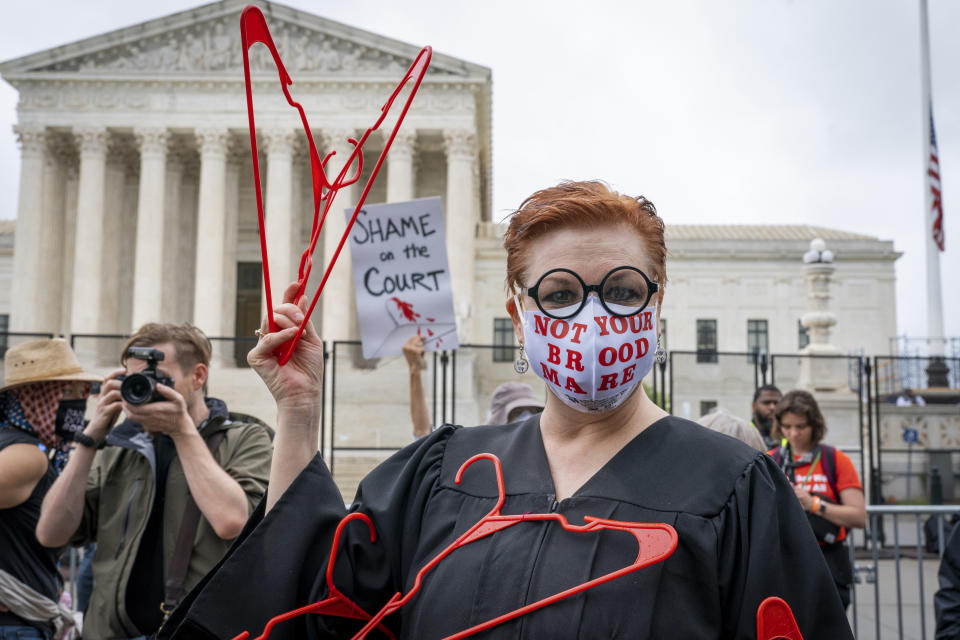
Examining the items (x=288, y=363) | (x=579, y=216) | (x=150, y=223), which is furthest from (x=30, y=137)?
(x=579, y=216)

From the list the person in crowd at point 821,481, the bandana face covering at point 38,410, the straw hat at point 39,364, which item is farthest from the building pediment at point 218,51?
the bandana face covering at point 38,410

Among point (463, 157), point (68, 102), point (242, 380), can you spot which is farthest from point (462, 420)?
point (68, 102)

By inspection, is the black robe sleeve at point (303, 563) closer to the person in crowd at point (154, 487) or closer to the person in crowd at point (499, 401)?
the person in crowd at point (154, 487)

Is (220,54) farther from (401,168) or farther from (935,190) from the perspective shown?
(935,190)

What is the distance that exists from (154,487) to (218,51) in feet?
125

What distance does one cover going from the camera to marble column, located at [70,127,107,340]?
1420 inches

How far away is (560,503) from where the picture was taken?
6.12 ft

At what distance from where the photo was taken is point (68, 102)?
36812 millimetres

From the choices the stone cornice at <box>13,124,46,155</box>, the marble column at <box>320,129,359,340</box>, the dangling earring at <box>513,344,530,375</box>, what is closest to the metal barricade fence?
the dangling earring at <box>513,344,530,375</box>

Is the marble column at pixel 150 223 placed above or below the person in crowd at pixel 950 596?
above

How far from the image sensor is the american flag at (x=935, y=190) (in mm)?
21172

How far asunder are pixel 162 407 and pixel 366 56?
121ft

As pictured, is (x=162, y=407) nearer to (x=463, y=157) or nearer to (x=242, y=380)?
(x=242, y=380)

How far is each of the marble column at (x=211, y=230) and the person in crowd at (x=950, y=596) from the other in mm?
35372
